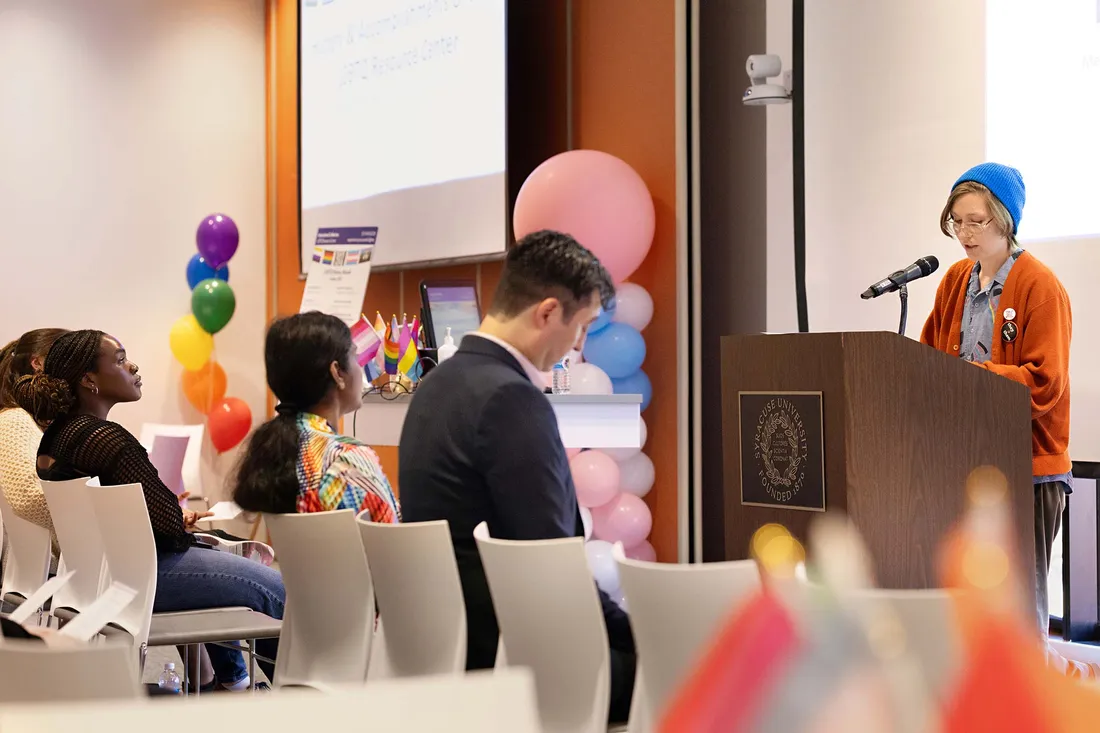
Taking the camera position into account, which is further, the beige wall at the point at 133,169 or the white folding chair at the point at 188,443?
the beige wall at the point at 133,169

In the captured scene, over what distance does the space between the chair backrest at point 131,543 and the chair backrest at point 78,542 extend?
115 mm

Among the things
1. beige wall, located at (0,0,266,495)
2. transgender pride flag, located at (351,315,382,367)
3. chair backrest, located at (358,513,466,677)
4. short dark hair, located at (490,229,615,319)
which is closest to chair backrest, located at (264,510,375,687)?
chair backrest, located at (358,513,466,677)

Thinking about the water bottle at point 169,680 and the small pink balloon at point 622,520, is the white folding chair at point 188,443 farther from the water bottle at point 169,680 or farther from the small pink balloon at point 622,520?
the small pink balloon at point 622,520

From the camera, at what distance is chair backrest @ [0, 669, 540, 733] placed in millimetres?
1007

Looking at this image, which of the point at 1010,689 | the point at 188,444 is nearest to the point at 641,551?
the point at 188,444

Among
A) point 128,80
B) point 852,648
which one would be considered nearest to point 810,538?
point 852,648

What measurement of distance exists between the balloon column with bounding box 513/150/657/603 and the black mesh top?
1.96m

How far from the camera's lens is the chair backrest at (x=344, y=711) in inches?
39.6

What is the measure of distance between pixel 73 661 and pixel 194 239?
7.59 metres

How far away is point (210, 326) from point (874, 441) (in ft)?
20.6

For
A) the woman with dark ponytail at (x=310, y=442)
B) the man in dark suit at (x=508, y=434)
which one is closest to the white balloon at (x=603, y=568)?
the woman with dark ponytail at (x=310, y=442)

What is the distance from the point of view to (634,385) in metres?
5.42

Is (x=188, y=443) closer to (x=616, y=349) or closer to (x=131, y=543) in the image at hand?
(x=616, y=349)

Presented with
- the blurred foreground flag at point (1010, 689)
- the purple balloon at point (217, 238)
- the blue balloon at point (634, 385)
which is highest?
the purple balloon at point (217, 238)
